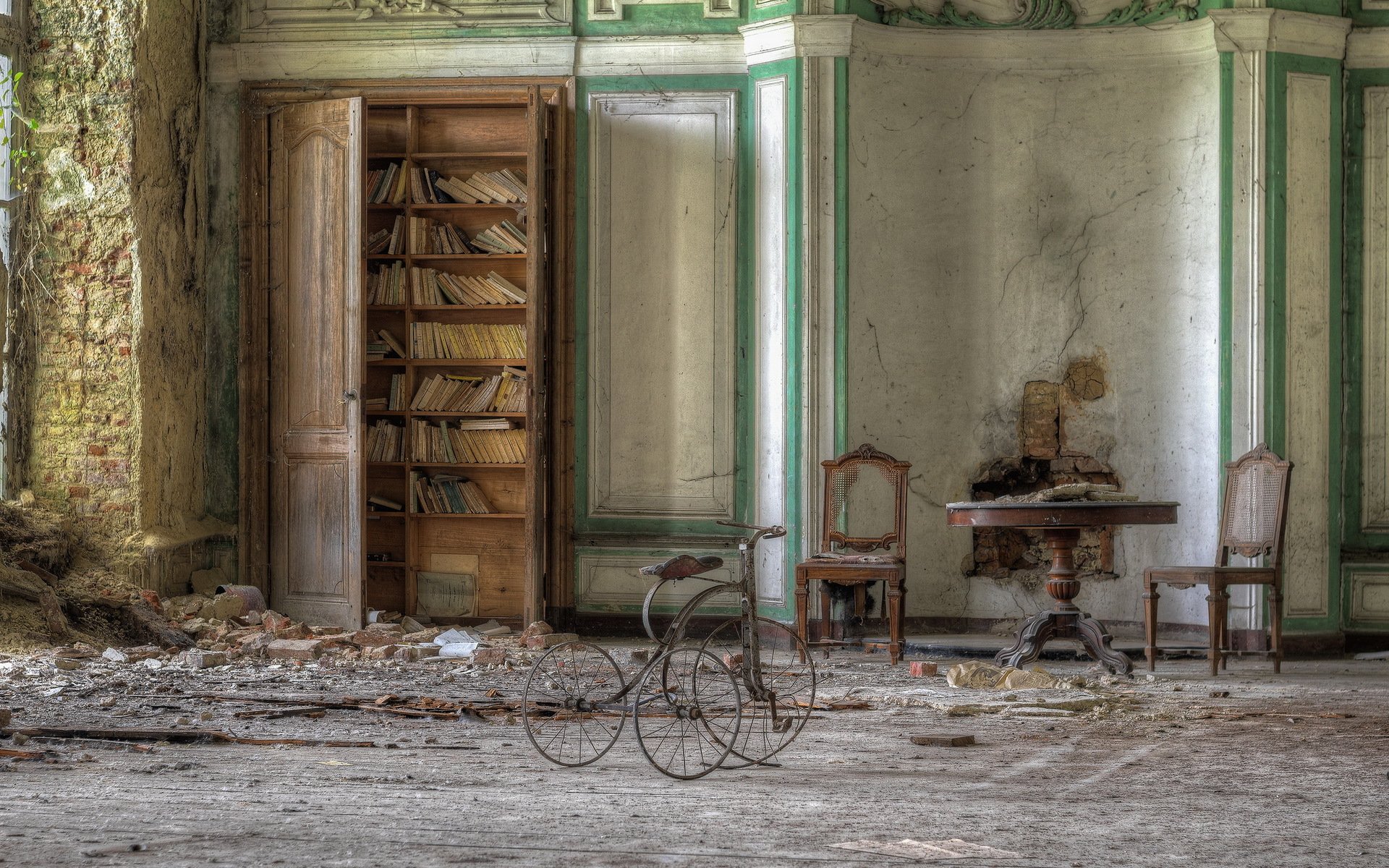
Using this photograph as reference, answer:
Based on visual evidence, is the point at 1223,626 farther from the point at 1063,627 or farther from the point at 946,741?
the point at 946,741

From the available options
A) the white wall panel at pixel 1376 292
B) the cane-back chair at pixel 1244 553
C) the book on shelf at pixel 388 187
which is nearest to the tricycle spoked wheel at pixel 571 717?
the cane-back chair at pixel 1244 553

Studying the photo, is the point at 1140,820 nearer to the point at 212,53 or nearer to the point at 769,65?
the point at 769,65

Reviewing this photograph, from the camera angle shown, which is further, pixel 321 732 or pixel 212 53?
pixel 212 53

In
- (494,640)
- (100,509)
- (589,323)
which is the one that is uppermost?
(589,323)

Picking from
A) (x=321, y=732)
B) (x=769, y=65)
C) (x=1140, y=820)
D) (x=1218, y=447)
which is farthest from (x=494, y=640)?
(x=1140, y=820)

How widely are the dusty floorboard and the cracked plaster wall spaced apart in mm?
2104

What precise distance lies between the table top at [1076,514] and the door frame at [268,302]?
248 centimetres

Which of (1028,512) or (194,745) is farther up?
(1028,512)

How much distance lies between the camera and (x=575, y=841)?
10.2 feet

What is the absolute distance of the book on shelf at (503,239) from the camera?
774cm

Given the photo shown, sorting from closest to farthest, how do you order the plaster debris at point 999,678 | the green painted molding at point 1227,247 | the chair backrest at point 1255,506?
the plaster debris at point 999,678
the chair backrest at point 1255,506
the green painted molding at point 1227,247

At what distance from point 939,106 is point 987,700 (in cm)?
339

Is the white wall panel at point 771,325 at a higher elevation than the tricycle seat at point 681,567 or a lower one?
higher

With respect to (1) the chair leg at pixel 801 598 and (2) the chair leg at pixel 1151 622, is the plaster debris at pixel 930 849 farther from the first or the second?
(2) the chair leg at pixel 1151 622
